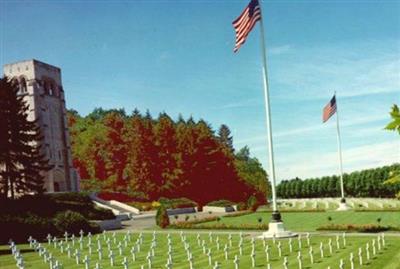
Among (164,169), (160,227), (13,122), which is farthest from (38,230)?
(164,169)

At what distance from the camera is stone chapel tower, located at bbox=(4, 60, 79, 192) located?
66.4 m

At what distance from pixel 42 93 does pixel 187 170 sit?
1006 inches

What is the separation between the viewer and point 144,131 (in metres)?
83.3

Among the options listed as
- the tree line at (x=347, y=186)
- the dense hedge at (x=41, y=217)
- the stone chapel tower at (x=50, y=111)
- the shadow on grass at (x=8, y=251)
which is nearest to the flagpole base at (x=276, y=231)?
the shadow on grass at (x=8, y=251)

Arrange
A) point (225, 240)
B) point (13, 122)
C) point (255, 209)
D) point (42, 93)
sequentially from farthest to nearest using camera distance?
point (42, 93) < point (255, 209) < point (13, 122) < point (225, 240)

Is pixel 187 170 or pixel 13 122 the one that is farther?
pixel 187 170

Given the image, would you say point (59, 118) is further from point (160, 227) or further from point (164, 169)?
point (160, 227)

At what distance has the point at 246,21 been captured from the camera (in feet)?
99.5

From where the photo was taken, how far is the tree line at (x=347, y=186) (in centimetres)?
9656

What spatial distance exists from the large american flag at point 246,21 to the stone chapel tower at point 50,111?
1659 inches

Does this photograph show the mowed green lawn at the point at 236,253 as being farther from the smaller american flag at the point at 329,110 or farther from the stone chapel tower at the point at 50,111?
the stone chapel tower at the point at 50,111

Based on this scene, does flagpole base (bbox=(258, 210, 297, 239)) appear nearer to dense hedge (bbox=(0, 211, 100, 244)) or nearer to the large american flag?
the large american flag

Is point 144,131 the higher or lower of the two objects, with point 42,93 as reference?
lower

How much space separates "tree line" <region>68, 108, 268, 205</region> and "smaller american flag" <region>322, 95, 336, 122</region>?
33.8 m
